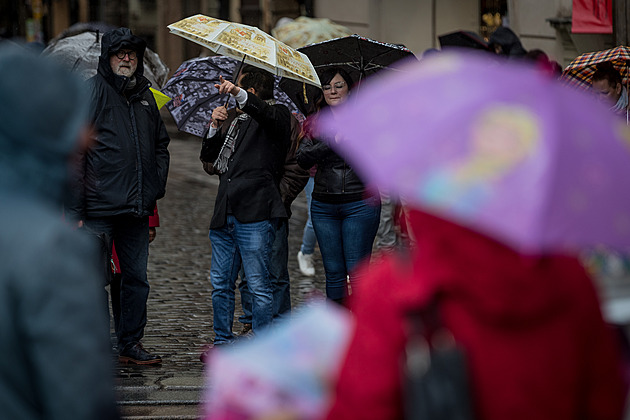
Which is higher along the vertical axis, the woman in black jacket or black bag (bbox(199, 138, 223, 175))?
black bag (bbox(199, 138, 223, 175))

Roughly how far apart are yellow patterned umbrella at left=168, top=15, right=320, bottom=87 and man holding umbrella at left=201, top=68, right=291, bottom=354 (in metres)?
0.22

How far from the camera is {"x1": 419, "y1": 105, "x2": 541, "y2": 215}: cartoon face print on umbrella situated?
243cm

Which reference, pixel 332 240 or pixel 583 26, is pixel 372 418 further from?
pixel 583 26

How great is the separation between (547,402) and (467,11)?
17703 mm

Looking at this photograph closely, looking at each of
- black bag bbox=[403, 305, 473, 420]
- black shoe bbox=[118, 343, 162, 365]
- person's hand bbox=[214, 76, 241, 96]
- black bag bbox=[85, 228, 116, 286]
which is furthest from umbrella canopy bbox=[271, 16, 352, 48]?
black bag bbox=[403, 305, 473, 420]

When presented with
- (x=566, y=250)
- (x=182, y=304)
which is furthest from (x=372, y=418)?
(x=182, y=304)

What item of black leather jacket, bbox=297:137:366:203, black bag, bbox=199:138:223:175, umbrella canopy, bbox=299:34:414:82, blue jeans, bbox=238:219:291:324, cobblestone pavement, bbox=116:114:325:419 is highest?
umbrella canopy, bbox=299:34:414:82

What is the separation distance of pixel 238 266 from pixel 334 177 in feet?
2.79

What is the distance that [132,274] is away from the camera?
7133 mm

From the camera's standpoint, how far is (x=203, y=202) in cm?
1608

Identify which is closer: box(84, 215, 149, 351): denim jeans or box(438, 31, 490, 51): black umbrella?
box(84, 215, 149, 351): denim jeans

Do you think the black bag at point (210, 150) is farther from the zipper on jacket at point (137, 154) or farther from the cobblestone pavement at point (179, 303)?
the cobblestone pavement at point (179, 303)

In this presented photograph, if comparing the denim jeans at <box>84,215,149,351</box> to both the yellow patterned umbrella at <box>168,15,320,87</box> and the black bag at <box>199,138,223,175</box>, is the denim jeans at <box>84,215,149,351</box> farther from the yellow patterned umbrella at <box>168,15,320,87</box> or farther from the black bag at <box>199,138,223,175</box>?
the yellow patterned umbrella at <box>168,15,320,87</box>

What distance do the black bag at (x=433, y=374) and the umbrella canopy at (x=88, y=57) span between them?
666 cm
